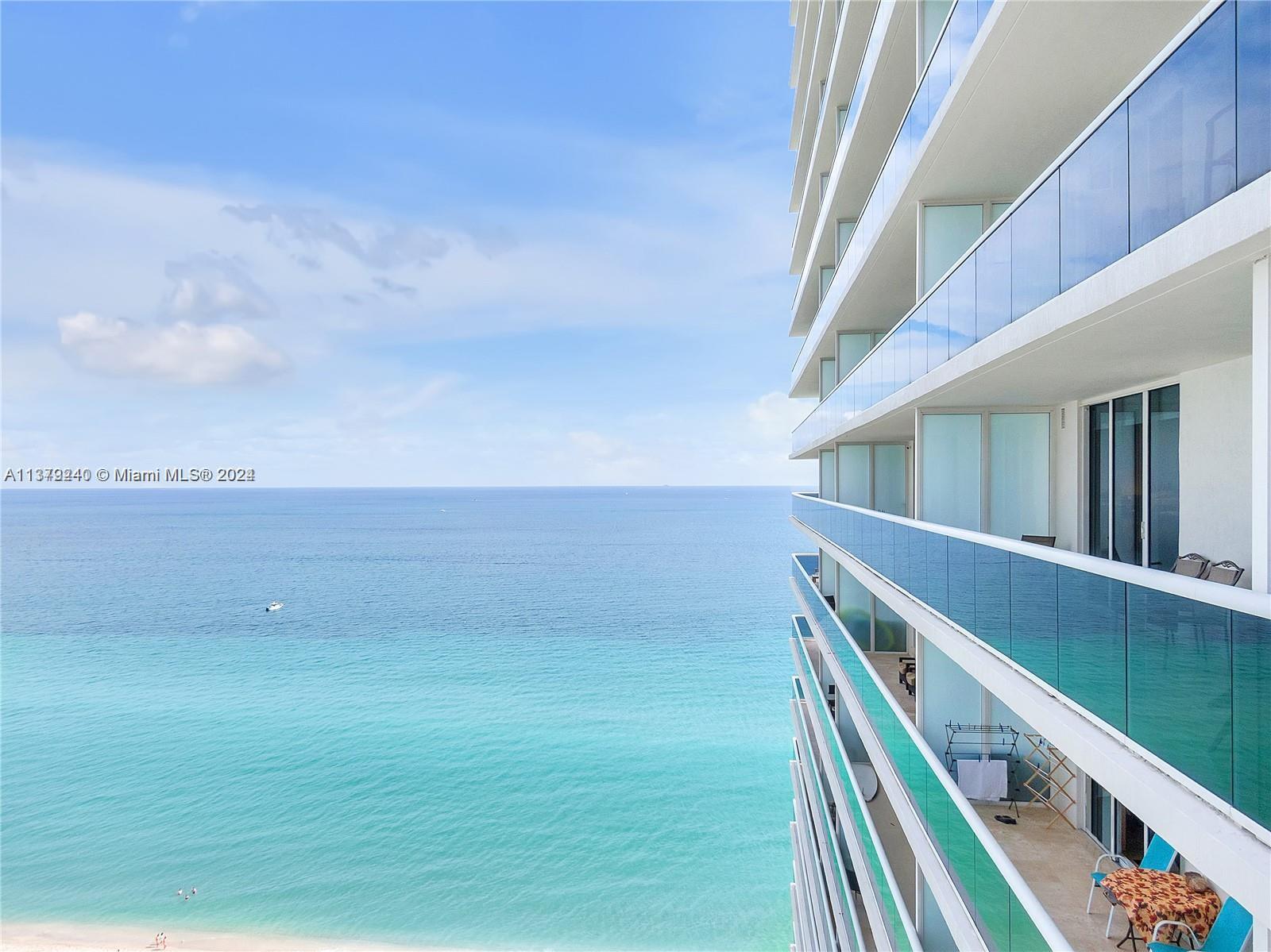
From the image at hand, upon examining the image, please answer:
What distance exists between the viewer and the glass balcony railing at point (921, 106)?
6059 millimetres

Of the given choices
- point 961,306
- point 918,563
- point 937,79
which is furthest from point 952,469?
point 937,79

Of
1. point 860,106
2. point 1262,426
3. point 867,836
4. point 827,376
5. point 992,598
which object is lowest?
point 867,836

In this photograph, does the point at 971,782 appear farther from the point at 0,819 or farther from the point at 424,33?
the point at 424,33

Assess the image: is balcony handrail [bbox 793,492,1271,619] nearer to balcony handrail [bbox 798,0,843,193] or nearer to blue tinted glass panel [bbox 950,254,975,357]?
blue tinted glass panel [bbox 950,254,975,357]

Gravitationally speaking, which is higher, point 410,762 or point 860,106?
point 860,106

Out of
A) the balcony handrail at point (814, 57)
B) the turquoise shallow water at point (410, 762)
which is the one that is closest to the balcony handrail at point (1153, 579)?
the balcony handrail at point (814, 57)

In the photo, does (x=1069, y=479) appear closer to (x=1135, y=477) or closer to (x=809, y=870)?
(x=1135, y=477)

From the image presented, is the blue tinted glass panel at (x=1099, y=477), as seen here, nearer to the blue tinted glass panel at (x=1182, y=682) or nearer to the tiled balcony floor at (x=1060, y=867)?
the tiled balcony floor at (x=1060, y=867)

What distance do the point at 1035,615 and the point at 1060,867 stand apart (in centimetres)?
318

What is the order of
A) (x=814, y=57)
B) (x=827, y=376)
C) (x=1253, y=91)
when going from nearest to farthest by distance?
(x=1253, y=91)
(x=814, y=57)
(x=827, y=376)

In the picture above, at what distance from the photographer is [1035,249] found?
16.7ft

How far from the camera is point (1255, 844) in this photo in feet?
8.84

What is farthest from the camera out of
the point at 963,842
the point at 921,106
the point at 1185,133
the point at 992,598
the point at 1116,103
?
the point at 921,106

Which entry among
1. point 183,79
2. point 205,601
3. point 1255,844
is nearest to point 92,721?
point 205,601
